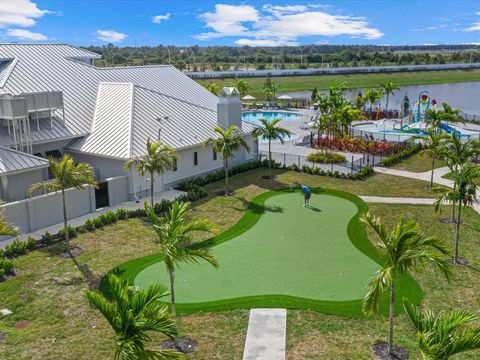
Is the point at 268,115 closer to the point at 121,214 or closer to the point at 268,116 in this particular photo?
the point at 268,116

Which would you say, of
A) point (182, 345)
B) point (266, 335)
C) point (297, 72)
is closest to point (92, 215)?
point (182, 345)

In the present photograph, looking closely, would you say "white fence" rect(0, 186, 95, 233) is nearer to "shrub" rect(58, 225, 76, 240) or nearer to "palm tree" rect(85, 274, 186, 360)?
"shrub" rect(58, 225, 76, 240)

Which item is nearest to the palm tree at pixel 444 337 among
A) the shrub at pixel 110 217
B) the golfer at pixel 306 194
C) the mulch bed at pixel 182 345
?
the mulch bed at pixel 182 345

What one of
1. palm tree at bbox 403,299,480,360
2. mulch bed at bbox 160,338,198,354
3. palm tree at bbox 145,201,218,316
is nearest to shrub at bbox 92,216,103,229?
palm tree at bbox 145,201,218,316

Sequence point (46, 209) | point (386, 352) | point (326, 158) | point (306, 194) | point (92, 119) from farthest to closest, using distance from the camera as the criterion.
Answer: point (326, 158) < point (92, 119) < point (306, 194) < point (46, 209) < point (386, 352)

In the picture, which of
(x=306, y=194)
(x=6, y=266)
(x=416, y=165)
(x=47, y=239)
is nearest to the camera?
(x=6, y=266)

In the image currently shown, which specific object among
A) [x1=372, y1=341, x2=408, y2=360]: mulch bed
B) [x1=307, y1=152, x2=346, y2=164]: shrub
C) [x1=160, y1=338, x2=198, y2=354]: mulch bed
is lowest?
[x1=160, y1=338, x2=198, y2=354]: mulch bed

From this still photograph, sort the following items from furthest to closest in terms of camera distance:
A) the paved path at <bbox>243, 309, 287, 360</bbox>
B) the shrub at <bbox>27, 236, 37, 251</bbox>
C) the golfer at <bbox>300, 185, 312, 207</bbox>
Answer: the golfer at <bbox>300, 185, 312, 207</bbox>
the shrub at <bbox>27, 236, 37, 251</bbox>
the paved path at <bbox>243, 309, 287, 360</bbox>
